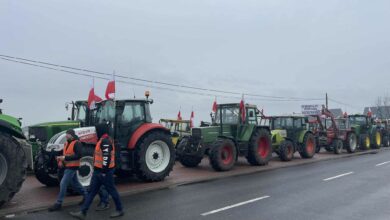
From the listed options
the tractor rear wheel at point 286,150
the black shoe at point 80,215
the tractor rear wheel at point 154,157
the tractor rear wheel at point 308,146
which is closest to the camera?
the black shoe at point 80,215

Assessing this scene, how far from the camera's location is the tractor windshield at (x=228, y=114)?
15.7 metres

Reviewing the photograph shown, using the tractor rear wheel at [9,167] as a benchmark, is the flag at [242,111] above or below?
above

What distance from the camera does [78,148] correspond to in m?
8.23

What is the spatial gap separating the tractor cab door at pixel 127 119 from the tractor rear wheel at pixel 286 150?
314 inches

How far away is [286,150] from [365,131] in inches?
428

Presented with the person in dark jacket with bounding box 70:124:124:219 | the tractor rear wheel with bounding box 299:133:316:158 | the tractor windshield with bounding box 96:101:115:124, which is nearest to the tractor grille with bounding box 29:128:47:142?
the tractor windshield with bounding box 96:101:115:124

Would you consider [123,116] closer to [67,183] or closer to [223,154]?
[67,183]

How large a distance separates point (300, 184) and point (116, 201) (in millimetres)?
5765

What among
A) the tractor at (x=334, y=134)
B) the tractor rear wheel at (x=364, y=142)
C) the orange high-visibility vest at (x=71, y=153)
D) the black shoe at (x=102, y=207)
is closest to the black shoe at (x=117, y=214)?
the black shoe at (x=102, y=207)

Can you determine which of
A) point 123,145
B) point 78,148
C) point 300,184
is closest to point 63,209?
point 78,148

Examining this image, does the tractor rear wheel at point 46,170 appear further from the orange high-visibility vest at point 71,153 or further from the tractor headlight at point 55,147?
the orange high-visibility vest at point 71,153

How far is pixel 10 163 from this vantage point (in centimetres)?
811

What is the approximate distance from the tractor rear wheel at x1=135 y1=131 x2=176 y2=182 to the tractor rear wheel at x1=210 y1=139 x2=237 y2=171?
93.5 inches

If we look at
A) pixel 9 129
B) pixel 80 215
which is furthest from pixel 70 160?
pixel 9 129
